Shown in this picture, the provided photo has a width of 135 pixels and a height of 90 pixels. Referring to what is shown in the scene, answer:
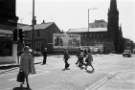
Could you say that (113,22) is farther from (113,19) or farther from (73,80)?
(73,80)

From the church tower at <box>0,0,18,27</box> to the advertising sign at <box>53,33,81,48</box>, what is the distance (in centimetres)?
Answer: 3206

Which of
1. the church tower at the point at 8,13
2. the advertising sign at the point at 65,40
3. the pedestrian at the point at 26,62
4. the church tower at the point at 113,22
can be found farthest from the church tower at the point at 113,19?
the pedestrian at the point at 26,62

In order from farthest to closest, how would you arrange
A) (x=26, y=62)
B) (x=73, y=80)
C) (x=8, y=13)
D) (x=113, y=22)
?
(x=113, y=22) < (x=8, y=13) < (x=73, y=80) < (x=26, y=62)

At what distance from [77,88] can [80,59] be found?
8.57m

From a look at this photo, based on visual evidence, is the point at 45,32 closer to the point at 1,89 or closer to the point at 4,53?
the point at 4,53

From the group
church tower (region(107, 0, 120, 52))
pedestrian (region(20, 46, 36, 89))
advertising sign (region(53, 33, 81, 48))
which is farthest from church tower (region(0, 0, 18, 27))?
church tower (region(107, 0, 120, 52))

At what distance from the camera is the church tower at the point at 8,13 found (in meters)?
18.2

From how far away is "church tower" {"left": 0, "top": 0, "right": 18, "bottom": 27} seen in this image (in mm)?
18198

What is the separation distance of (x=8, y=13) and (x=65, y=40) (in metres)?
35.6

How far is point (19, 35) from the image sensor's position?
17.4 metres

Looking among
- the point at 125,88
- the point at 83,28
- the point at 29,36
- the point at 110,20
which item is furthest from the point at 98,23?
the point at 125,88

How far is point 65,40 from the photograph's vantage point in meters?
54.2

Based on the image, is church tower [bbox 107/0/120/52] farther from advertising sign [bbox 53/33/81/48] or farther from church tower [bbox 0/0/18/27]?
church tower [bbox 0/0/18/27]

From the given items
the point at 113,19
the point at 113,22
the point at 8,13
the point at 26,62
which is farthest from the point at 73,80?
the point at 113,19
